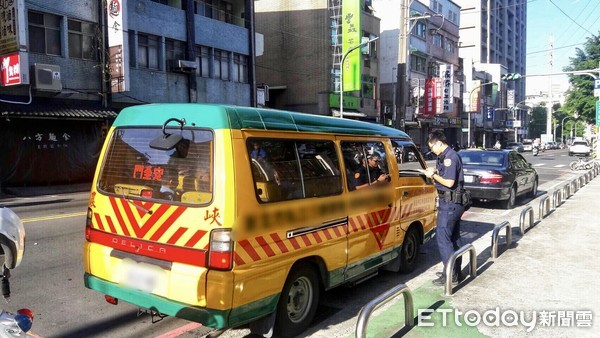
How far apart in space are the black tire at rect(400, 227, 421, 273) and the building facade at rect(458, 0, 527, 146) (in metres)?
62.6

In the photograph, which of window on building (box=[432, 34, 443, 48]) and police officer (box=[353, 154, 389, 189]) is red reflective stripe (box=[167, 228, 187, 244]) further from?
window on building (box=[432, 34, 443, 48])

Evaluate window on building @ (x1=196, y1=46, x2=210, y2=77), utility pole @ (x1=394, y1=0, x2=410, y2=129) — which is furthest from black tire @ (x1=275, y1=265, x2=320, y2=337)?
utility pole @ (x1=394, y1=0, x2=410, y2=129)

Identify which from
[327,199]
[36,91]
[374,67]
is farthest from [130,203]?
[374,67]

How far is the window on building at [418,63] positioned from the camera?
45.5 meters

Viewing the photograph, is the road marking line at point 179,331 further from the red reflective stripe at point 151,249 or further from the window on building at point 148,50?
the window on building at point 148,50

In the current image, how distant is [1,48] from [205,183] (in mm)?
16388

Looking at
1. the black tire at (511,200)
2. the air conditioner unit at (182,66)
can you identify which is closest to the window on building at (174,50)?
the air conditioner unit at (182,66)

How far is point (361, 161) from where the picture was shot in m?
A: 4.83

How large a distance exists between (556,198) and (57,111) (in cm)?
1683

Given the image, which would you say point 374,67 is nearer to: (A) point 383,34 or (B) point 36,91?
(A) point 383,34

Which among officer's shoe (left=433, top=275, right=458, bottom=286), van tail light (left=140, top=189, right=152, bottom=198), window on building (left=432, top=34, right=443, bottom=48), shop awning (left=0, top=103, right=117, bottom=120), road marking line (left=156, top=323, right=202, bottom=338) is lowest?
road marking line (left=156, top=323, right=202, bottom=338)

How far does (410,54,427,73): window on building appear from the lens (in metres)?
45.5

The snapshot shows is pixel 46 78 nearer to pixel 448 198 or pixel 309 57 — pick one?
pixel 448 198

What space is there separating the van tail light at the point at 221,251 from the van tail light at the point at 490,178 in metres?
9.45
